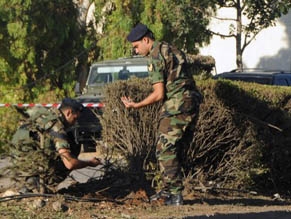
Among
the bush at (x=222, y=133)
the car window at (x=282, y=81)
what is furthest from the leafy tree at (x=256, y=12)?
the bush at (x=222, y=133)

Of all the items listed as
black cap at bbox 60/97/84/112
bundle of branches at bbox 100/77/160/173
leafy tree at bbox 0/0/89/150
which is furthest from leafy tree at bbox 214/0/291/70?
black cap at bbox 60/97/84/112

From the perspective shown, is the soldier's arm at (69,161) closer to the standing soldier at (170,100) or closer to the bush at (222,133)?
the standing soldier at (170,100)

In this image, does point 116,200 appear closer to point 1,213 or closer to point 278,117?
point 1,213

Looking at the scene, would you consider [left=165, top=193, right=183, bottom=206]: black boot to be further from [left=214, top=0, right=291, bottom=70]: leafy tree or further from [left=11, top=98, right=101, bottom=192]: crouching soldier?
[left=214, top=0, right=291, bottom=70]: leafy tree

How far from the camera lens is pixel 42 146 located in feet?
26.7

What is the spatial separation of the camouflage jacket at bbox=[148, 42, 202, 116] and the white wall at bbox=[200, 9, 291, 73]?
22042mm

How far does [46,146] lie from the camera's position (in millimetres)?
8102

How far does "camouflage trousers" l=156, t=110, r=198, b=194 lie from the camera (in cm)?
827

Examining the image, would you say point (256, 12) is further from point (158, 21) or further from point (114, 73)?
point (114, 73)

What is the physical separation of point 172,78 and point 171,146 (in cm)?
64

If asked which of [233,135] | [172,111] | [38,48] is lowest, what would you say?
[233,135]

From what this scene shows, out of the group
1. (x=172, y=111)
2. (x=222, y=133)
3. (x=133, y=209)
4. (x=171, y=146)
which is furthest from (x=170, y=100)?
(x=222, y=133)

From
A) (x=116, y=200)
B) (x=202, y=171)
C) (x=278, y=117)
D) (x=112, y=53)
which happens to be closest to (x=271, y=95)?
(x=278, y=117)

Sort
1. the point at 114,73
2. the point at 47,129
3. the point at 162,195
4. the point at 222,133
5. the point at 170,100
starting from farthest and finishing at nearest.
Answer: the point at 114,73, the point at 222,133, the point at 162,195, the point at 170,100, the point at 47,129
